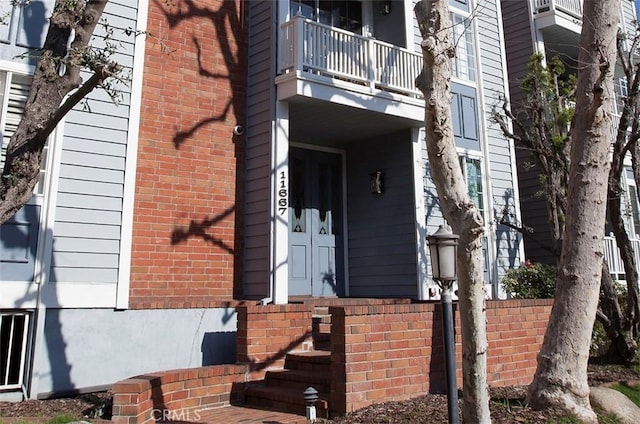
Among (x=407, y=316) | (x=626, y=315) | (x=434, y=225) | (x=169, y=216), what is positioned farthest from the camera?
(x=434, y=225)

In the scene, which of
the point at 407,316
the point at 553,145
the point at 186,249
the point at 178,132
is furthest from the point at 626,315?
the point at 178,132

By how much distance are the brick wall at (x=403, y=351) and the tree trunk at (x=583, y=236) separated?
1260 millimetres

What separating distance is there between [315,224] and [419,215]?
2022mm

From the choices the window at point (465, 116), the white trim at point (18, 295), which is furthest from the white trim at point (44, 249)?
the window at point (465, 116)

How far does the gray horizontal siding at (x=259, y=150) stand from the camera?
29.6 ft

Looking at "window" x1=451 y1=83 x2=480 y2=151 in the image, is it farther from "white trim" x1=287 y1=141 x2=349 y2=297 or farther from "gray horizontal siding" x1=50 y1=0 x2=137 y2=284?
"gray horizontal siding" x1=50 y1=0 x2=137 y2=284

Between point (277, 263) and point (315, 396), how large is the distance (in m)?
3.25

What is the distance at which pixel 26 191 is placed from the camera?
16.3 ft

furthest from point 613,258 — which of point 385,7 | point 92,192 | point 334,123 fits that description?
point 92,192

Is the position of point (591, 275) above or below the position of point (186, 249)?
below

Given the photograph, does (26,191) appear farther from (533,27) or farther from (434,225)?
(533,27)

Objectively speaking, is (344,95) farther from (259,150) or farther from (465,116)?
(465,116)

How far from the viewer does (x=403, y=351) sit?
642 cm

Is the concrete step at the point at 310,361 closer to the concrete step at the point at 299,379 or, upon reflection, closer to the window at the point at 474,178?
the concrete step at the point at 299,379
